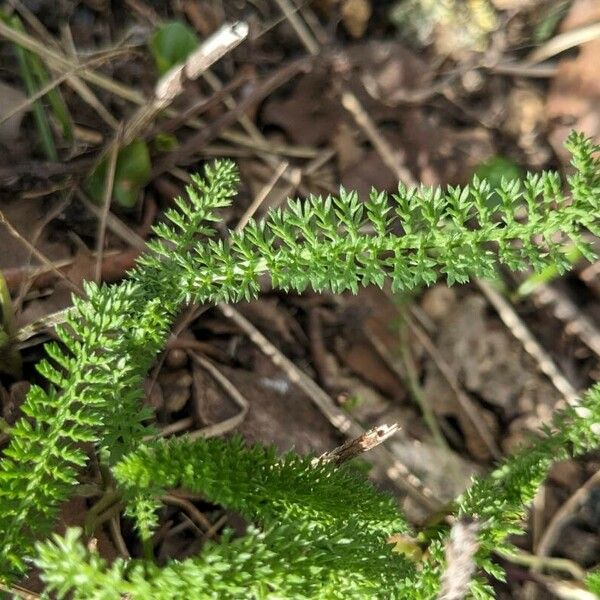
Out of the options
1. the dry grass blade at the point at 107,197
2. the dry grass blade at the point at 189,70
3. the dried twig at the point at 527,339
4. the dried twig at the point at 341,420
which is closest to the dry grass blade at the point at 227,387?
the dried twig at the point at 341,420

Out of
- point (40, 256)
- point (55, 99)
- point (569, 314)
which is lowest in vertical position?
point (569, 314)

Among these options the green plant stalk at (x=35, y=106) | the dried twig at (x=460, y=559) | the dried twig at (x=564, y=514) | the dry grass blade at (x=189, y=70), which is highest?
the green plant stalk at (x=35, y=106)

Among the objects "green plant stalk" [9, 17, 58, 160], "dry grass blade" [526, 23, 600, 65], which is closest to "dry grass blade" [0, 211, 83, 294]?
"green plant stalk" [9, 17, 58, 160]

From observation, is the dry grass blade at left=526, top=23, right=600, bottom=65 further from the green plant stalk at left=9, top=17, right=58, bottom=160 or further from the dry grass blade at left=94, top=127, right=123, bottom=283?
the green plant stalk at left=9, top=17, right=58, bottom=160

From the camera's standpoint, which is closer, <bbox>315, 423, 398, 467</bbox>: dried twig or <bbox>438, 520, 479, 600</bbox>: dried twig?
<bbox>438, 520, 479, 600</bbox>: dried twig

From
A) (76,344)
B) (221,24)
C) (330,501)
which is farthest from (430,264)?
(221,24)

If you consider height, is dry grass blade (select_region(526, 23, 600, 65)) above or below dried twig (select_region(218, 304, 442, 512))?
above

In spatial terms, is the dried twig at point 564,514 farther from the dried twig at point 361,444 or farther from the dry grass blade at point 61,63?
the dry grass blade at point 61,63

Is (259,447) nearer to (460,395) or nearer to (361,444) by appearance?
(361,444)

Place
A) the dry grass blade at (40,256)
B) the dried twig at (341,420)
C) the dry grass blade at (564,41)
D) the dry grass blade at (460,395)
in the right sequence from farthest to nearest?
the dry grass blade at (564,41), the dry grass blade at (460,395), the dried twig at (341,420), the dry grass blade at (40,256)

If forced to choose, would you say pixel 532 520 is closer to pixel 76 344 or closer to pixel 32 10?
pixel 76 344

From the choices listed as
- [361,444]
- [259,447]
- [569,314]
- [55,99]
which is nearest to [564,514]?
[569,314]
